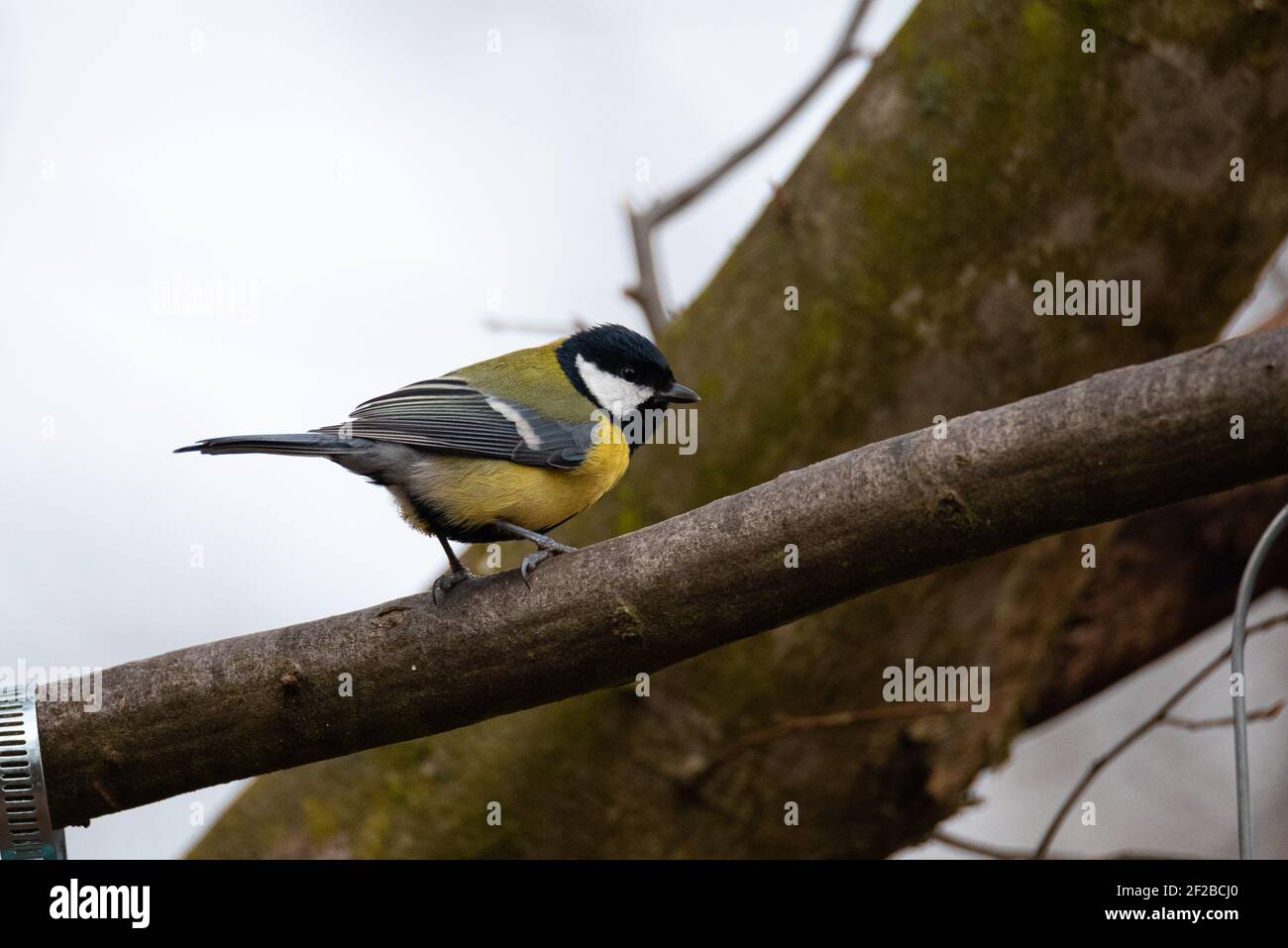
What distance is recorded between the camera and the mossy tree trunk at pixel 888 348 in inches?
120

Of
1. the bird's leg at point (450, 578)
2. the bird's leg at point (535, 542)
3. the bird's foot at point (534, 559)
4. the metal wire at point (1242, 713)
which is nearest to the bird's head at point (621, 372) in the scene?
the bird's leg at point (535, 542)

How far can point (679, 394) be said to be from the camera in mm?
2963

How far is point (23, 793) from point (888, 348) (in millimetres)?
2187

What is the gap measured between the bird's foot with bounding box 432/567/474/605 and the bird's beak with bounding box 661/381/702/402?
82cm

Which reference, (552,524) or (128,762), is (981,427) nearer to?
(552,524)

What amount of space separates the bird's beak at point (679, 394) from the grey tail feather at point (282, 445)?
2.56 feet

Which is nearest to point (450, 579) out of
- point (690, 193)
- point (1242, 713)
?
point (1242, 713)

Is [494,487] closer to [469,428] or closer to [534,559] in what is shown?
[469,428]

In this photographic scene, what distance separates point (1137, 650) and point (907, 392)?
125cm

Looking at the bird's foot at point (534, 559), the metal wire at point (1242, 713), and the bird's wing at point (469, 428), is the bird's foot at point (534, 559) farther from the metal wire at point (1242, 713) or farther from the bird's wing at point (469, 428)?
the metal wire at point (1242, 713)

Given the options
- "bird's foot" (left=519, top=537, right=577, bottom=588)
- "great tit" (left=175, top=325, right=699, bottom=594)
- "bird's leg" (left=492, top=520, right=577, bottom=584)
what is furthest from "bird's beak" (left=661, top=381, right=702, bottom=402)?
"bird's foot" (left=519, top=537, right=577, bottom=588)

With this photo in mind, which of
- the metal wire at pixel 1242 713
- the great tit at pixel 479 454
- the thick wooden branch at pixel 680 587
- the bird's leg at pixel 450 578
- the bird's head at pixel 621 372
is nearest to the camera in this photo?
the thick wooden branch at pixel 680 587

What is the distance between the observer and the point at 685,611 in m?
1.81
